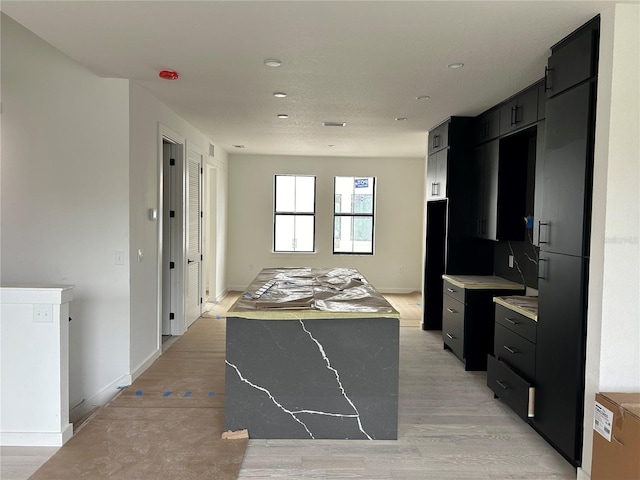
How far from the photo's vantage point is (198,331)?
5.51 m

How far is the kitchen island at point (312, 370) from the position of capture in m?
2.81

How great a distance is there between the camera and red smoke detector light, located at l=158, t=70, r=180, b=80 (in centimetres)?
336

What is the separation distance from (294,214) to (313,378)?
5.67m

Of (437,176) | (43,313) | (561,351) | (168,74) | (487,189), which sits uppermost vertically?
(168,74)

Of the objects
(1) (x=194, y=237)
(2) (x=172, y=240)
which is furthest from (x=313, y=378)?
(1) (x=194, y=237)

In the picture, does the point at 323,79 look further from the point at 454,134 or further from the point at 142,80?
the point at 454,134

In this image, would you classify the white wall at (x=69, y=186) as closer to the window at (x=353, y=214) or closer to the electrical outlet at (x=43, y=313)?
the electrical outlet at (x=43, y=313)

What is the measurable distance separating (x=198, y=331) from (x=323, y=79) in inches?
137

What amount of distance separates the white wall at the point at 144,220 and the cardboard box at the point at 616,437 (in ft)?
11.0

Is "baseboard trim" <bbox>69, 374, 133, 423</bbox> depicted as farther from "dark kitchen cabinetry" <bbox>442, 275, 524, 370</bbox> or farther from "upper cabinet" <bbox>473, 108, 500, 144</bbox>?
"upper cabinet" <bbox>473, 108, 500, 144</bbox>

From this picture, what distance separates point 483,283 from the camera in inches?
167

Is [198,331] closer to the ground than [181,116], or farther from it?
closer to the ground

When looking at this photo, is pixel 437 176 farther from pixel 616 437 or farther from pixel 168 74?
pixel 616 437

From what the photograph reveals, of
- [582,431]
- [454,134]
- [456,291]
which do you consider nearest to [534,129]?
[454,134]
